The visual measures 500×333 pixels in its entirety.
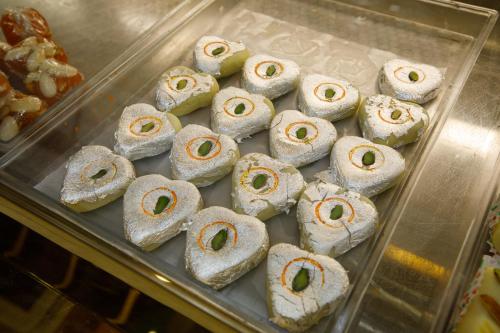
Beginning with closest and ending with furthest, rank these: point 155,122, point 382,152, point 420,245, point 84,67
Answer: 1. point 420,245
2. point 382,152
3. point 155,122
4. point 84,67

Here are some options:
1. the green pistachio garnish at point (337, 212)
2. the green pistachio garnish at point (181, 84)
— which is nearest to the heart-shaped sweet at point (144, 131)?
the green pistachio garnish at point (181, 84)

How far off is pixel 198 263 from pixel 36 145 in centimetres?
69

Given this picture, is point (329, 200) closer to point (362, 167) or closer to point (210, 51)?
point (362, 167)

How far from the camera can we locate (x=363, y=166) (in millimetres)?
1392

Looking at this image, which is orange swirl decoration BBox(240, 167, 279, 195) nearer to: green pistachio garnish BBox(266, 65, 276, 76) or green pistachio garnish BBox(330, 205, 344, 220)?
green pistachio garnish BBox(330, 205, 344, 220)

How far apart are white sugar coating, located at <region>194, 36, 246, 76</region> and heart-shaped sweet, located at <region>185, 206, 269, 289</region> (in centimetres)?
63

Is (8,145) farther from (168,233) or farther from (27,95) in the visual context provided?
(168,233)

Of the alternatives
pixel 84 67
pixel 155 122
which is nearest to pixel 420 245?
pixel 155 122

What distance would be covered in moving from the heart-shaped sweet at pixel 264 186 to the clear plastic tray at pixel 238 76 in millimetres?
61

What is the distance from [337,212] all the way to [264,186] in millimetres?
219

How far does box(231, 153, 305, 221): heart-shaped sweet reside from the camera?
1.32 meters

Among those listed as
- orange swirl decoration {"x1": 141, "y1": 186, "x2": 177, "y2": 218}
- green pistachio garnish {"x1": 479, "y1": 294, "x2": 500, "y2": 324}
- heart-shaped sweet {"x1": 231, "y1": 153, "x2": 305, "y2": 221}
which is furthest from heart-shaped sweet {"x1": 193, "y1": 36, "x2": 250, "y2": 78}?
green pistachio garnish {"x1": 479, "y1": 294, "x2": 500, "y2": 324}

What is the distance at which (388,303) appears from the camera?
3.67 feet

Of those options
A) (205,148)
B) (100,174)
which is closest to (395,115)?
(205,148)
